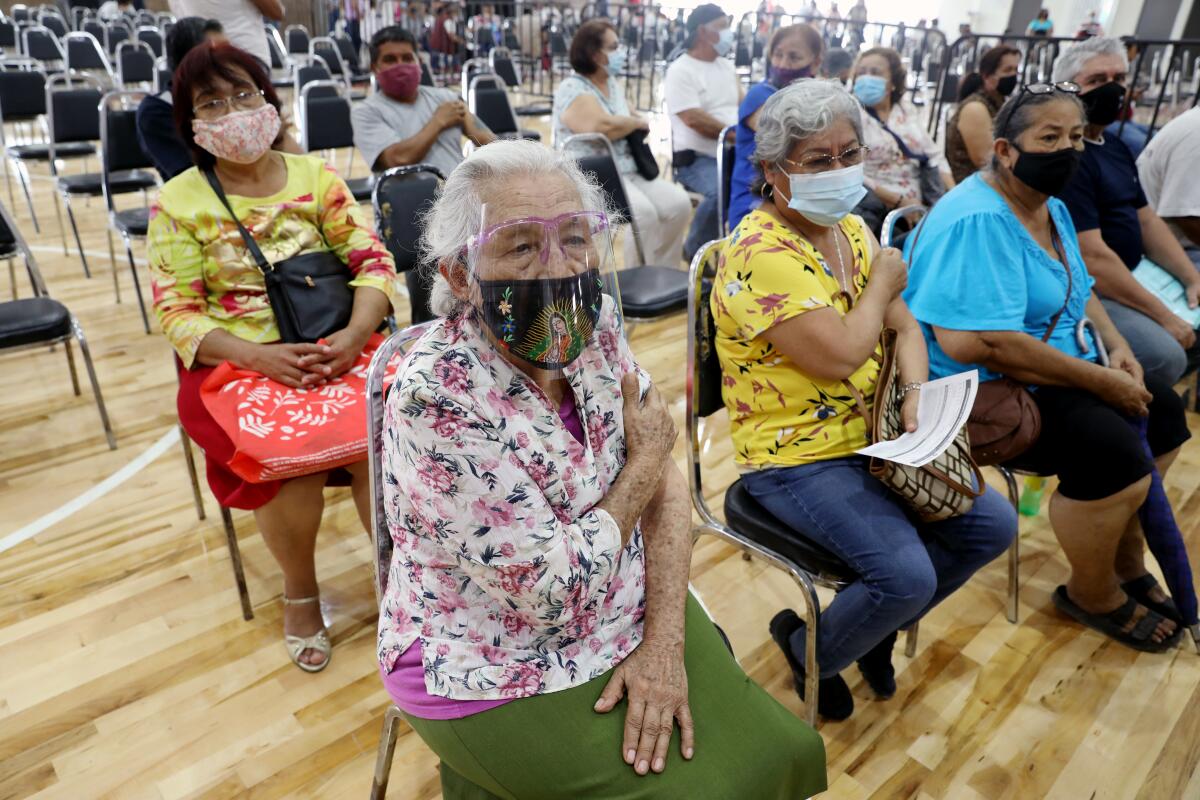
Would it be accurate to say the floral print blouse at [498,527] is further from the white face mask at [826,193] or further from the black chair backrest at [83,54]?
the black chair backrest at [83,54]

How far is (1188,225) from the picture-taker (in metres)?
2.95

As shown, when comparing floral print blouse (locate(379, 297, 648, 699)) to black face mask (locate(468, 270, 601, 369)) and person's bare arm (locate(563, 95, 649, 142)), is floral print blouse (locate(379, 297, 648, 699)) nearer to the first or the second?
black face mask (locate(468, 270, 601, 369))

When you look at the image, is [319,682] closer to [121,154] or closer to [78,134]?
[121,154]

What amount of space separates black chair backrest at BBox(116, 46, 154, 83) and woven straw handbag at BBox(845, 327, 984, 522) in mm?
8190

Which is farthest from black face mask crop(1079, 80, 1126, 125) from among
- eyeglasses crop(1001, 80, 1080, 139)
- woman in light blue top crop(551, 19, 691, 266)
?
woman in light blue top crop(551, 19, 691, 266)

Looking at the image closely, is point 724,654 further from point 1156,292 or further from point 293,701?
point 1156,292

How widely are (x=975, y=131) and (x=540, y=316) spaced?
2.25m

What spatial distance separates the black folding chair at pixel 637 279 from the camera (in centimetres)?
291

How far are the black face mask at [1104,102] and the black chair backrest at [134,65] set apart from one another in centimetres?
795

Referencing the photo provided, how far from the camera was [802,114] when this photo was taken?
1720mm

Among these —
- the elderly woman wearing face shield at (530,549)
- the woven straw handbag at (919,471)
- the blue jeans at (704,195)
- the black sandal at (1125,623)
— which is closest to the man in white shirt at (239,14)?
the blue jeans at (704,195)

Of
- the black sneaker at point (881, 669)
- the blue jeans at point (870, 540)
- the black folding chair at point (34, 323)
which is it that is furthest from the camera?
the black folding chair at point (34, 323)

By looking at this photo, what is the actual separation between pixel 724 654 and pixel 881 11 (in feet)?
75.3

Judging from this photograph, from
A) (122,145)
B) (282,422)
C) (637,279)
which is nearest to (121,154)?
(122,145)
